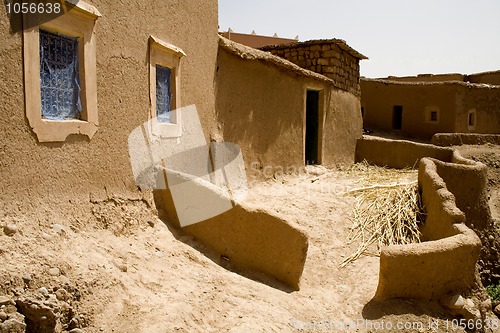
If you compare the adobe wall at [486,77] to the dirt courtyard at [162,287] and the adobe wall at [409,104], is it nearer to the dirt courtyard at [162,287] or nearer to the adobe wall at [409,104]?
the adobe wall at [409,104]

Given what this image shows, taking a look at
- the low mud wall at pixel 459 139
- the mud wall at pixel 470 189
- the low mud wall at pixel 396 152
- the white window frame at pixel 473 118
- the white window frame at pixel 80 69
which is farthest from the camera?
the white window frame at pixel 473 118

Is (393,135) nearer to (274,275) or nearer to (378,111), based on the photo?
(378,111)

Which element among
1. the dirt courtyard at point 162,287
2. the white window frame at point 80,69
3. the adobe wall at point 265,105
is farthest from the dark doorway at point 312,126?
the white window frame at point 80,69

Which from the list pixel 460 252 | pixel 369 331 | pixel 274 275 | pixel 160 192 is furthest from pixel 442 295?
pixel 160 192

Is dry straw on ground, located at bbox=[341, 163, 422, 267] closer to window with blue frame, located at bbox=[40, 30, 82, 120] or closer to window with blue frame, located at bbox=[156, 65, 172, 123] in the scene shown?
window with blue frame, located at bbox=[156, 65, 172, 123]

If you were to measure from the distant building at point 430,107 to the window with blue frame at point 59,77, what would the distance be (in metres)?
14.4

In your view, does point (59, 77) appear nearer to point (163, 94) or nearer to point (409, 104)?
point (163, 94)

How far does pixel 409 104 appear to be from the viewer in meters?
15.9

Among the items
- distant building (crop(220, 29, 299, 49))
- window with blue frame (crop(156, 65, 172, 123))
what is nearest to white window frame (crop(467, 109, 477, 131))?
distant building (crop(220, 29, 299, 49))

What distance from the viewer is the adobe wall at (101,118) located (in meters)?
2.95

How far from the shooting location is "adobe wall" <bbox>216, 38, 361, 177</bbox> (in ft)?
21.9

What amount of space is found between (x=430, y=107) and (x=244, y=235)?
13.5 m

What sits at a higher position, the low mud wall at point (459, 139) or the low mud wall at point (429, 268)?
the low mud wall at point (459, 139)

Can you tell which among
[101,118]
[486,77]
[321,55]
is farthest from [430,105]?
[101,118]
